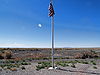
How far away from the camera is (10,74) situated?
12.7 metres

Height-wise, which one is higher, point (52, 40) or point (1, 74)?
point (52, 40)

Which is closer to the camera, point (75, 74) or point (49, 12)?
point (75, 74)

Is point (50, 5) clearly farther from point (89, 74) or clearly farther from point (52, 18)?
point (89, 74)

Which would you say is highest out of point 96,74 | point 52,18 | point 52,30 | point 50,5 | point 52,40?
point 50,5

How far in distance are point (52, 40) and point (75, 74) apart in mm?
4181

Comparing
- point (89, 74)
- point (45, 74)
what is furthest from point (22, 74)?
point (89, 74)

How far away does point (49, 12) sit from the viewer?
15.5 metres

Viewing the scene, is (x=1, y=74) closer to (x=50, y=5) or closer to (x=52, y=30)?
(x=52, y=30)

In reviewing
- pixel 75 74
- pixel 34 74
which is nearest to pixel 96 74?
pixel 75 74

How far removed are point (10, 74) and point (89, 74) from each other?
666 cm

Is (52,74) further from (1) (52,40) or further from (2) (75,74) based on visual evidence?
(1) (52,40)

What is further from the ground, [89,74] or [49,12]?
[49,12]

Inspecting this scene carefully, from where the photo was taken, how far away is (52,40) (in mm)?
15258

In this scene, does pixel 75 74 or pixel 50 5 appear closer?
pixel 75 74
